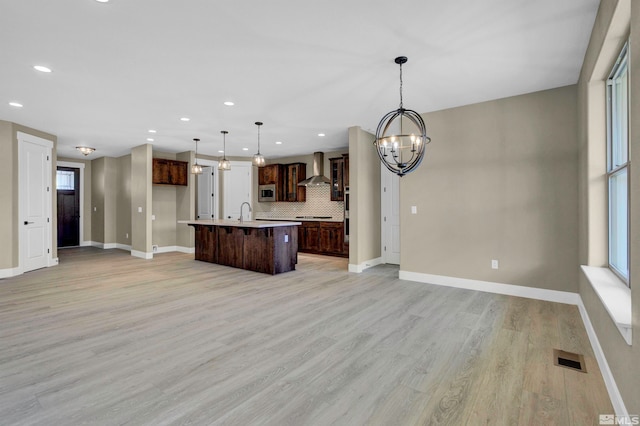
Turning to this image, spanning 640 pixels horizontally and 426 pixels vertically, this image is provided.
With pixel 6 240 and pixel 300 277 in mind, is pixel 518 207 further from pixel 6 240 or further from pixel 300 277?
pixel 6 240

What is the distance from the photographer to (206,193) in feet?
30.4

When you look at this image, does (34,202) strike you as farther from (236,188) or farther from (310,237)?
(310,237)

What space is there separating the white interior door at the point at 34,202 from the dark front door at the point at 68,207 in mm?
3549

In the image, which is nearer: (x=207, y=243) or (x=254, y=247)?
(x=254, y=247)

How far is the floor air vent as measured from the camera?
2453mm

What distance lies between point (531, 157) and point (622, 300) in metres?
2.60

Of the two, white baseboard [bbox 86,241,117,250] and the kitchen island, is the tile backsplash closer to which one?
the kitchen island

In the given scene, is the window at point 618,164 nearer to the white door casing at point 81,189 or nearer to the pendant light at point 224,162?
the pendant light at point 224,162

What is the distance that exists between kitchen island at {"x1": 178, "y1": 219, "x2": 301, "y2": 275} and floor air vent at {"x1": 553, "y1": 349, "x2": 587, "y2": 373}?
411 centimetres

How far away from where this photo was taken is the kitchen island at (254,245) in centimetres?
577

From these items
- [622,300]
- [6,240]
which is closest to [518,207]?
[622,300]

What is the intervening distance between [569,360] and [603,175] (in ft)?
5.75

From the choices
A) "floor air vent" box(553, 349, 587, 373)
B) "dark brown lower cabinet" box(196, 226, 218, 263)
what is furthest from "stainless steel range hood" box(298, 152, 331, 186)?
"floor air vent" box(553, 349, 587, 373)

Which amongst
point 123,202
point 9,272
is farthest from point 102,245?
point 9,272
